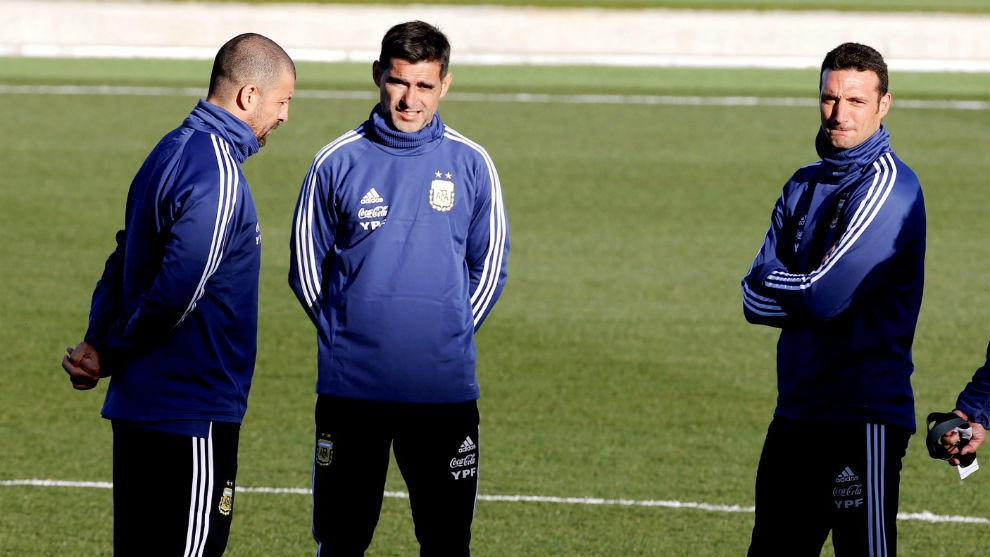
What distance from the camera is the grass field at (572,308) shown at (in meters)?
7.01

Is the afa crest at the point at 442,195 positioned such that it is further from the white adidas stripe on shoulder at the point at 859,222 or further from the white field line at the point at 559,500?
the white field line at the point at 559,500

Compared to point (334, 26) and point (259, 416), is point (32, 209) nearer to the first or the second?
point (259, 416)

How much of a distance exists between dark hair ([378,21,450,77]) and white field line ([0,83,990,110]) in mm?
10718

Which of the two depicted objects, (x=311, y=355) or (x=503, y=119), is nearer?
(x=311, y=355)

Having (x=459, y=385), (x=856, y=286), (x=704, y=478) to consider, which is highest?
(x=856, y=286)

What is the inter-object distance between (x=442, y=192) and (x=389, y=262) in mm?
286

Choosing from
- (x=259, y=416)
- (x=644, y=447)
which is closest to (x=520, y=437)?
(x=644, y=447)

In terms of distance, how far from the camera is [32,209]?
40.0 feet

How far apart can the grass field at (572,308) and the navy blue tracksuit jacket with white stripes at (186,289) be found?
1937mm

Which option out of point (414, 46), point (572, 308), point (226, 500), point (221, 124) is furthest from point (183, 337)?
point (572, 308)

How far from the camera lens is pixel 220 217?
15.1 ft

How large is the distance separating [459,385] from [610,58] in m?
14.1

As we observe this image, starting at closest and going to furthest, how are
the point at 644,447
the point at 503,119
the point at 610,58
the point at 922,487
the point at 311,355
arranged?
the point at 922,487, the point at 644,447, the point at 311,355, the point at 503,119, the point at 610,58

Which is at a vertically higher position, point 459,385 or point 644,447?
point 459,385
